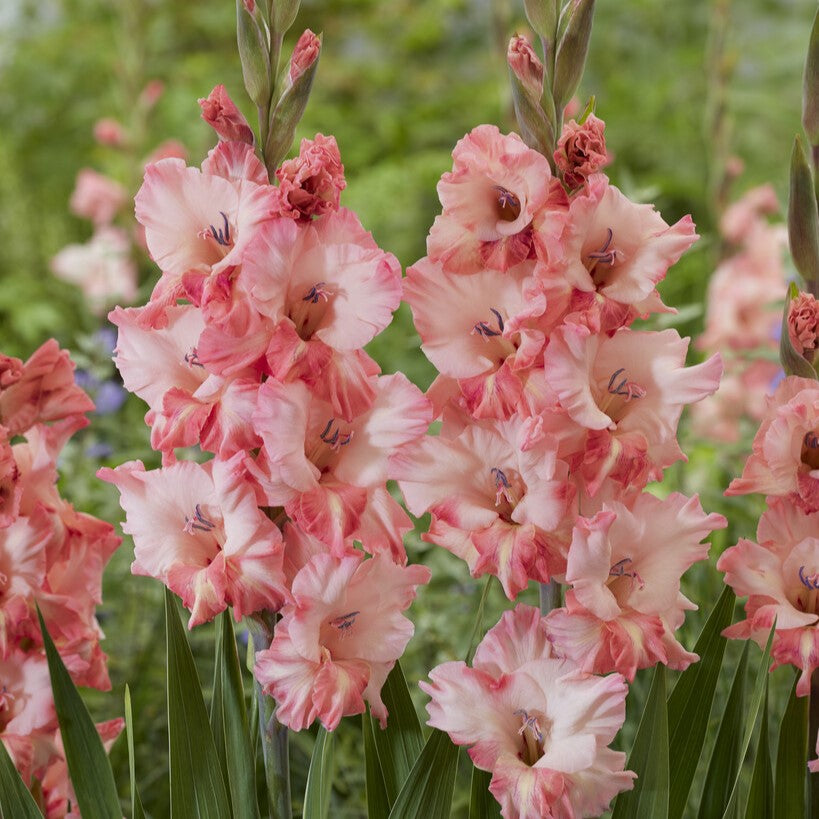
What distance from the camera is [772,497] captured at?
0.83 meters

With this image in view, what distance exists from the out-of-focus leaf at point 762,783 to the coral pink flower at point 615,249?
30 cm

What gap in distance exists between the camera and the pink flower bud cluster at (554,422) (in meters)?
0.71

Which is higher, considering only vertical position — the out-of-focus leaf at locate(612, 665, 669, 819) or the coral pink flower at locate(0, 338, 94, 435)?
the coral pink flower at locate(0, 338, 94, 435)

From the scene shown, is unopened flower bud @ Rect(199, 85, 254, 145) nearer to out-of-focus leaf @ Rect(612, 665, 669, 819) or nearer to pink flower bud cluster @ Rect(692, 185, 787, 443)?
out-of-focus leaf @ Rect(612, 665, 669, 819)

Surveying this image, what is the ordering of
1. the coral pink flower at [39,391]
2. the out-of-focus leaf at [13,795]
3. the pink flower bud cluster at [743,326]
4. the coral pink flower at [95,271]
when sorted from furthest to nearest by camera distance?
the coral pink flower at [95,271] → the pink flower bud cluster at [743,326] → the coral pink flower at [39,391] → the out-of-focus leaf at [13,795]

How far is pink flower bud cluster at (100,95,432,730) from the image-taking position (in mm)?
717

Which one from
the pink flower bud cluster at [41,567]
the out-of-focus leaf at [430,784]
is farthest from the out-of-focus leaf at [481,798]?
the pink flower bud cluster at [41,567]

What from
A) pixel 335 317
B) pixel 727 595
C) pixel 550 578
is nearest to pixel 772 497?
pixel 727 595

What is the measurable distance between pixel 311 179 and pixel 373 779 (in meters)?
0.44

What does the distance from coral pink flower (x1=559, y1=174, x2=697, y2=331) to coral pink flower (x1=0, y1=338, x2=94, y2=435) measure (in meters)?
0.45

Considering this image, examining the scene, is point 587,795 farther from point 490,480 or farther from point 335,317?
point 335,317

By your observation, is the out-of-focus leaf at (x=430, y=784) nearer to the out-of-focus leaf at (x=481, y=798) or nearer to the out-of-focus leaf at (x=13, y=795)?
the out-of-focus leaf at (x=481, y=798)

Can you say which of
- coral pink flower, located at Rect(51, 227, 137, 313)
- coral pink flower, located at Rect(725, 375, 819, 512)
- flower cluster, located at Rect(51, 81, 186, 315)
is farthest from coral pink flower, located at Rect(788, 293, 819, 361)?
coral pink flower, located at Rect(51, 227, 137, 313)

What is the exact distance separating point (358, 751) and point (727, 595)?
64 cm
